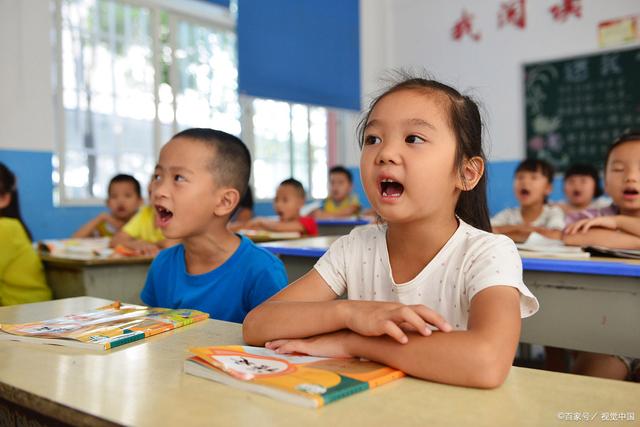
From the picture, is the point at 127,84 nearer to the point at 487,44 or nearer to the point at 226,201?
the point at 487,44

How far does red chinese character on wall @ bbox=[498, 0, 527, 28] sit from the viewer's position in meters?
5.98

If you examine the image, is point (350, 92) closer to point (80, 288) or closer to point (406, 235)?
point (80, 288)

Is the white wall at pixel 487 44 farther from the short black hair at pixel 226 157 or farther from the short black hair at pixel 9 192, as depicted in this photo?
the short black hair at pixel 226 157

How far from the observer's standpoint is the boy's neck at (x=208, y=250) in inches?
63.2

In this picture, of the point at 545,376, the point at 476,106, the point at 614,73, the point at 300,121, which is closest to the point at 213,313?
the point at 476,106

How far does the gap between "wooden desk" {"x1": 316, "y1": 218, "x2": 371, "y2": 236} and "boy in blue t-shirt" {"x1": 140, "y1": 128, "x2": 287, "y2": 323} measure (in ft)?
10.4

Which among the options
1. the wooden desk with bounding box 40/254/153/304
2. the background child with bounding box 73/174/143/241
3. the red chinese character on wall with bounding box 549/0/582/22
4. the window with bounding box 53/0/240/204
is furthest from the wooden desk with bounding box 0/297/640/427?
the red chinese character on wall with bounding box 549/0/582/22

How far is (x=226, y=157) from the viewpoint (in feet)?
5.50

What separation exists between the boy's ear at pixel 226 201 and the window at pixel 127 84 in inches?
144

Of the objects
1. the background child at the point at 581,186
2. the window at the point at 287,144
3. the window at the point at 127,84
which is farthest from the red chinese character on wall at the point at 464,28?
the window at the point at 127,84

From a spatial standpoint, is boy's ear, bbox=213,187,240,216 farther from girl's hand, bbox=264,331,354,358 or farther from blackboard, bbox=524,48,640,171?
blackboard, bbox=524,48,640,171

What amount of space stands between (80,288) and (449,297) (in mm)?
→ 1849

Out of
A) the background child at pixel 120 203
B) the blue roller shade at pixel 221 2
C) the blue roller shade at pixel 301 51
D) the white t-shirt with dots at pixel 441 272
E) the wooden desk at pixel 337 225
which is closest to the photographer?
the white t-shirt with dots at pixel 441 272

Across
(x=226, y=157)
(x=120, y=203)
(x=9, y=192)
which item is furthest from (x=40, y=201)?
(x=226, y=157)
